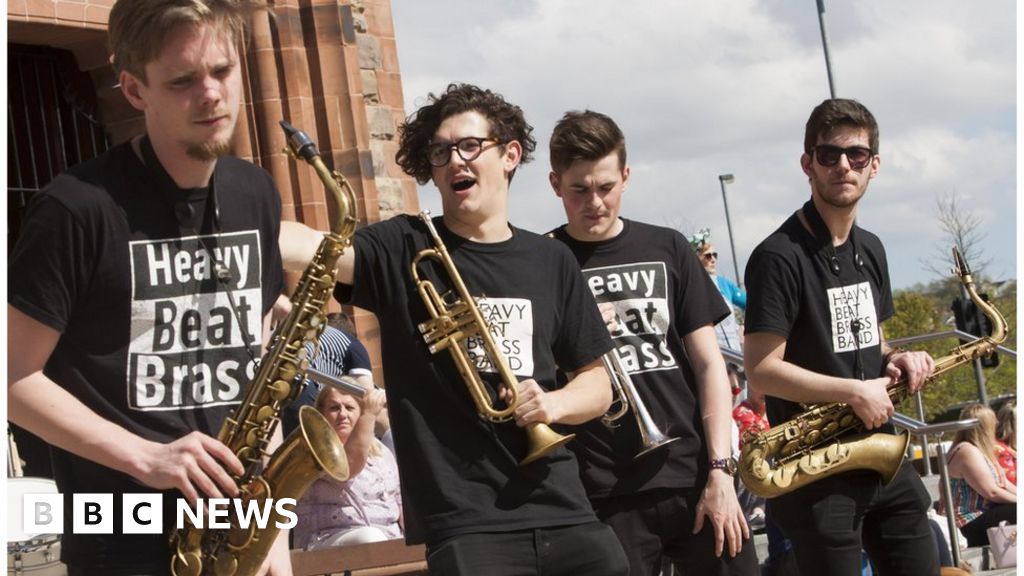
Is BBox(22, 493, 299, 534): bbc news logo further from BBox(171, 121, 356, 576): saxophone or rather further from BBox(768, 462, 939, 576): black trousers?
BBox(768, 462, 939, 576): black trousers

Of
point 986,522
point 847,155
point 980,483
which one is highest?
point 847,155

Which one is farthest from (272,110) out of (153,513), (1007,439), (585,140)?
(153,513)

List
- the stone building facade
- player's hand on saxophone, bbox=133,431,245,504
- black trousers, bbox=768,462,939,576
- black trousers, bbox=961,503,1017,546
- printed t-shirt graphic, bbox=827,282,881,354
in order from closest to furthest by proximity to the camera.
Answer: player's hand on saxophone, bbox=133,431,245,504 < black trousers, bbox=768,462,939,576 < printed t-shirt graphic, bbox=827,282,881,354 < the stone building facade < black trousers, bbox=961,503,1017,546

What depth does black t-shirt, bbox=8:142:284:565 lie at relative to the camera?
3.48 metres

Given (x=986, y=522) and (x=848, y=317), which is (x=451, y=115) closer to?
(x=848, y=317)

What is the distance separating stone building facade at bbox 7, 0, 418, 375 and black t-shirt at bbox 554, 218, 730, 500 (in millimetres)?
4375

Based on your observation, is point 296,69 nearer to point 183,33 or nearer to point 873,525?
point 873,525

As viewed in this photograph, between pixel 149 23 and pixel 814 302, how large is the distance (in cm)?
304

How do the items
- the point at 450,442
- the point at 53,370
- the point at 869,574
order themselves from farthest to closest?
the point at 869,574 < the point at 450,442 < the point at 53,370

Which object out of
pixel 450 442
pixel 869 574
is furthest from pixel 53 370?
pixel 869 574

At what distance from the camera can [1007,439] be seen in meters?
11.2

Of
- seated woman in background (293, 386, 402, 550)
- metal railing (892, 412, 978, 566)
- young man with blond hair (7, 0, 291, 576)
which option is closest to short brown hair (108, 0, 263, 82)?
young man with blond hair (7, 0, 291, 576)

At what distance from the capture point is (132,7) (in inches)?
144

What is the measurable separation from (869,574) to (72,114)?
237 inches
